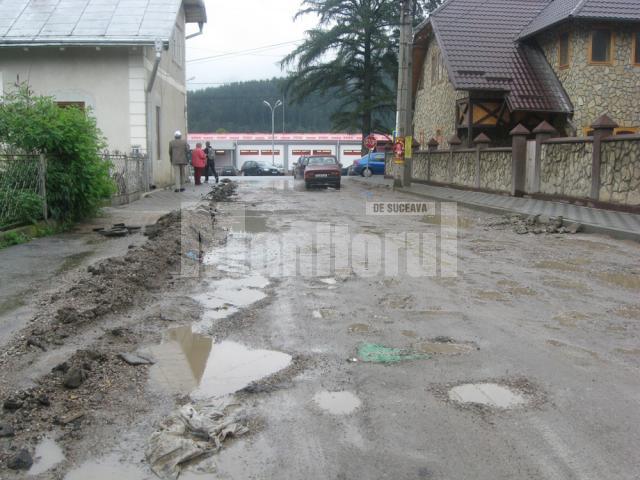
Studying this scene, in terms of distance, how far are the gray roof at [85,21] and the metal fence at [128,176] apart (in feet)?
12.4

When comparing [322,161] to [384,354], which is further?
[322,161]

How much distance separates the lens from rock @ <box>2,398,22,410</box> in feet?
11.7

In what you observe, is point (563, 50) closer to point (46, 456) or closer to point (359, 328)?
point (359, 328)

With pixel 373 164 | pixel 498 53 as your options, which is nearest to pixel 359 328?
pixel 498 53

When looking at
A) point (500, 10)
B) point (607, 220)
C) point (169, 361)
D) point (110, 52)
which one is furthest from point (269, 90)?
point (169, 361)

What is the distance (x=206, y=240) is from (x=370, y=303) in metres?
4.86

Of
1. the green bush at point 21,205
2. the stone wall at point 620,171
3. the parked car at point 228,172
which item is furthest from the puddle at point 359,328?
the parked car at point 228,172

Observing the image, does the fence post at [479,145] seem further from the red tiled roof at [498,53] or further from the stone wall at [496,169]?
the red tiled roof at [498,53]

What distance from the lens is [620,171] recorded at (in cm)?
1362

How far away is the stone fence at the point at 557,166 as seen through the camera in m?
13.5

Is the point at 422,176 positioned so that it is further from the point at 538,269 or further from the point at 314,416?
the point at 314,416

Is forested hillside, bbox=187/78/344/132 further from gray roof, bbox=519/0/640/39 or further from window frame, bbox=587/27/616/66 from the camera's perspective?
window frame, bbox=587/27/616/66

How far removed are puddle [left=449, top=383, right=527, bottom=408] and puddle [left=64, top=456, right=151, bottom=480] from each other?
6.42 ft

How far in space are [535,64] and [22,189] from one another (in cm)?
2238
